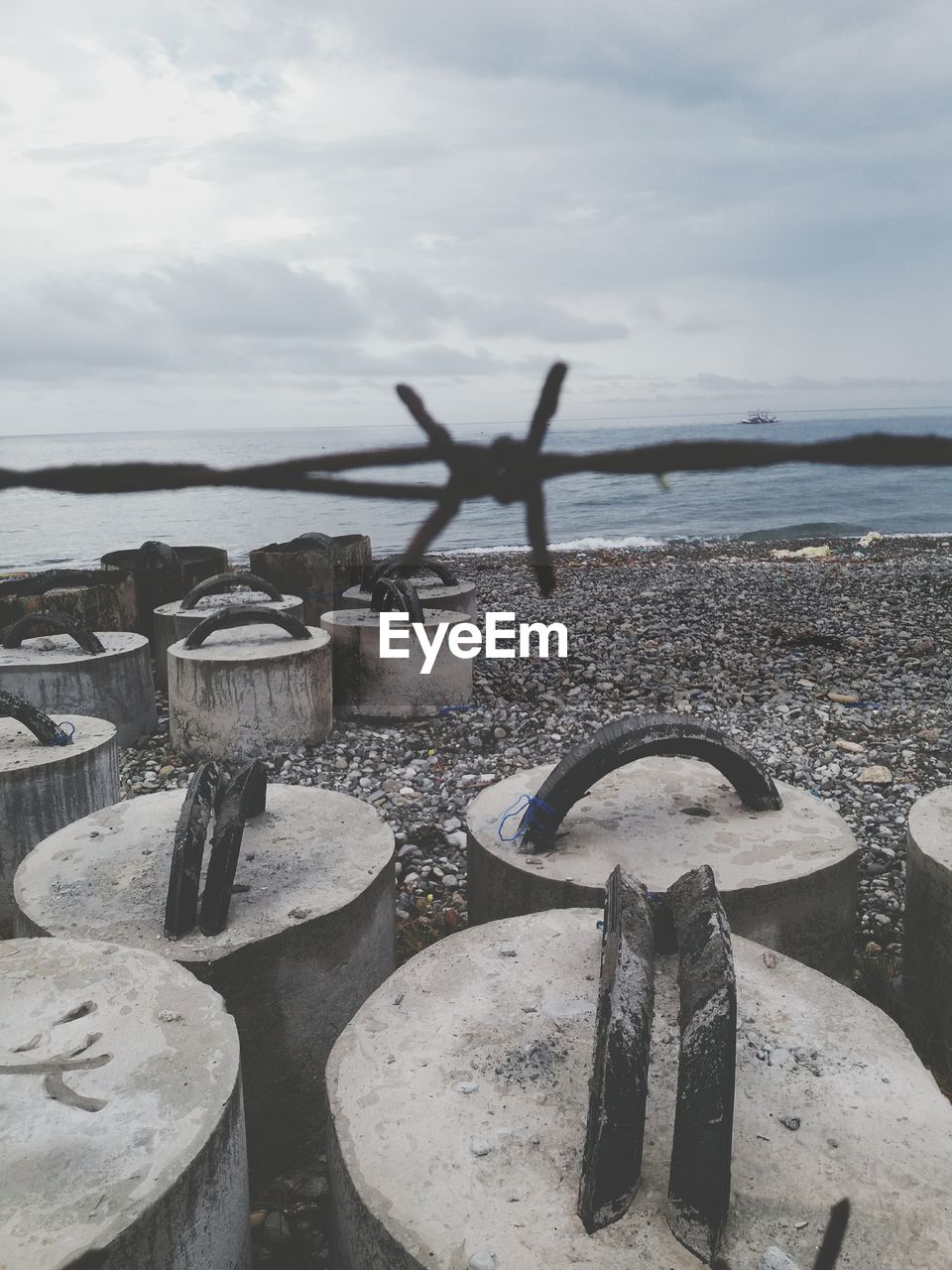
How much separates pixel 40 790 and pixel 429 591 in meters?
5.07

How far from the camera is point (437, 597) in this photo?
28.0 ft

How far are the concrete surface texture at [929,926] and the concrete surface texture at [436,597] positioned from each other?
18.0ft

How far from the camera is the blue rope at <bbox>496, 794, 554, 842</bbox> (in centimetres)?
292

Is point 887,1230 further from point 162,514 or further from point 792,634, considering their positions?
point 162,514

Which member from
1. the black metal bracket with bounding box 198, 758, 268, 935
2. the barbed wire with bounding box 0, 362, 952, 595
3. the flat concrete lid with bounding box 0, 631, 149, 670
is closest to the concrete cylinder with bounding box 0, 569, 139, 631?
the flat concrete lid with bounding box 0, 631, 149, 670

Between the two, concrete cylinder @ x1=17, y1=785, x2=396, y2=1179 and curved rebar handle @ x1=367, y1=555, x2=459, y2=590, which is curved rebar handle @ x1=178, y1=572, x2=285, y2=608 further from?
concrete cylinder @ x1=17, y1=785, x2=396, y2=1179

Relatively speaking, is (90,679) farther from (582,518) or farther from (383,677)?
(582,518)

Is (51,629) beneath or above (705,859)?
above

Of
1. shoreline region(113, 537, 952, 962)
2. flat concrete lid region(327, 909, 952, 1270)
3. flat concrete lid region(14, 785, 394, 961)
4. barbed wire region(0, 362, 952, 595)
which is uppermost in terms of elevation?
barbed wire region(0, 362, 952, 595)

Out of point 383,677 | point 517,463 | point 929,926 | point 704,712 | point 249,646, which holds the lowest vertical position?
→ point 704,712

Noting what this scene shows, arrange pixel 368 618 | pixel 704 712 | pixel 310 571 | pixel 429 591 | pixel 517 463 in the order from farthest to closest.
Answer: pixel 310 571
pixel 429 591
pixel 368 618
pixel 704 712
pixel 517 463

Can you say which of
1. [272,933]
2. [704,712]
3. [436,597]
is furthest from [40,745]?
[704,712]

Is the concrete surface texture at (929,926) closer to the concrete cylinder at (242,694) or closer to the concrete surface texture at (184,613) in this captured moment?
the concrete cylinder at (242,694)

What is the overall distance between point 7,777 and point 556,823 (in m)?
2.78
